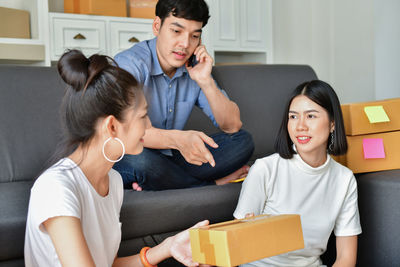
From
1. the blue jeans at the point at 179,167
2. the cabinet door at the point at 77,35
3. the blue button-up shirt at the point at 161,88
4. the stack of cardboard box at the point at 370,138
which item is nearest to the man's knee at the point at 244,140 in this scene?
the blue jeans at the point at 179,167

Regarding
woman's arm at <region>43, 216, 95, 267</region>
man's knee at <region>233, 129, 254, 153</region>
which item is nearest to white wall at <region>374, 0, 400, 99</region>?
man's knee at <region>233, 129, 254, 153</region>

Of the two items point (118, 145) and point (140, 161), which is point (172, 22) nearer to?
point (140, 161)

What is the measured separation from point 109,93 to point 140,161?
673 mm

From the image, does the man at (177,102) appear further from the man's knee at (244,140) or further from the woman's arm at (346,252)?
the woman's arm at (346,252)

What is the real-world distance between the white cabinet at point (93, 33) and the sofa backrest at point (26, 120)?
1.22m

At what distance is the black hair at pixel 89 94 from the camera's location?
104 cm

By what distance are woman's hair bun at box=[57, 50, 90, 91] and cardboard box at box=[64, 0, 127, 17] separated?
7.65ft

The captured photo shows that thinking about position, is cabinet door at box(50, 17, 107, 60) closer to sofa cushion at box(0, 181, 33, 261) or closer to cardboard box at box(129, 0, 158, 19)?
cardboard box at box(129, 0, 158, 19)

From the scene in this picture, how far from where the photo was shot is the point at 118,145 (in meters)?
1.09

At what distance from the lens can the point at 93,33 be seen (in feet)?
10.8

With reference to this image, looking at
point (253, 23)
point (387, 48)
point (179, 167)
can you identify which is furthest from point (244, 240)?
point (253, 23)

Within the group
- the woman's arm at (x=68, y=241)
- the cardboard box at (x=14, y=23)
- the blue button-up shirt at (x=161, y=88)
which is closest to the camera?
the woman's arm at (x=68, y=241)

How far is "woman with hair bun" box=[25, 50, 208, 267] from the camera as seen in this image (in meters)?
0.97

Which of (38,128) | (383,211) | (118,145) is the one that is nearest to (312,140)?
(383,211)
